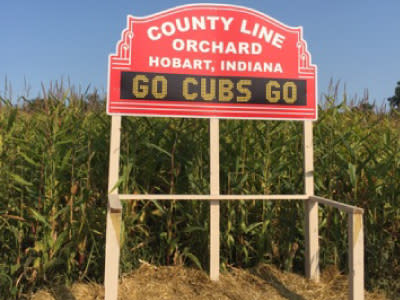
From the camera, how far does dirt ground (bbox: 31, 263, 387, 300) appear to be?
3.41 meters

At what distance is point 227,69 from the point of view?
148 inches

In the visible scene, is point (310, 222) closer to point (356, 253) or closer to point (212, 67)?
point (356, 253)

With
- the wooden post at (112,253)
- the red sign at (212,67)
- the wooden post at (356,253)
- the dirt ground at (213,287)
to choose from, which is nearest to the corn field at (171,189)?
the dirt ground at (213,287)

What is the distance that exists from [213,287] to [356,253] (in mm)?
1392

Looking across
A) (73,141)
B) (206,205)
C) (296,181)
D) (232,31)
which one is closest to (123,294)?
(206,205)

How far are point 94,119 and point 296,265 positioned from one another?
9.51ft

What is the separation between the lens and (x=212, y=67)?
12.3ft

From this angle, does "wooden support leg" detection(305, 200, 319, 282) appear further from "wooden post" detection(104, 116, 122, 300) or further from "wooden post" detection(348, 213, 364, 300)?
"wooden post" detection(104, 116, 122, 300)

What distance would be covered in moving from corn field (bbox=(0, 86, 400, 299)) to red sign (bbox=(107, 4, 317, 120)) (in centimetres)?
34

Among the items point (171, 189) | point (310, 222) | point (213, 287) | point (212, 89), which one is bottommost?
point (213, 287)

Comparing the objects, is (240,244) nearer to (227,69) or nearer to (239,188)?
(239,188)

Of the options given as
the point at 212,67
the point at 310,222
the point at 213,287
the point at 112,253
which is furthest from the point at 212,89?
the point at 213,287

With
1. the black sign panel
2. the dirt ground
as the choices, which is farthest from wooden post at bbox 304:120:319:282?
the black sign panel

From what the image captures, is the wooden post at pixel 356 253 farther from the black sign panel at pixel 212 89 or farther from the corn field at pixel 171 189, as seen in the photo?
the black sign panel at pixel 212 89
